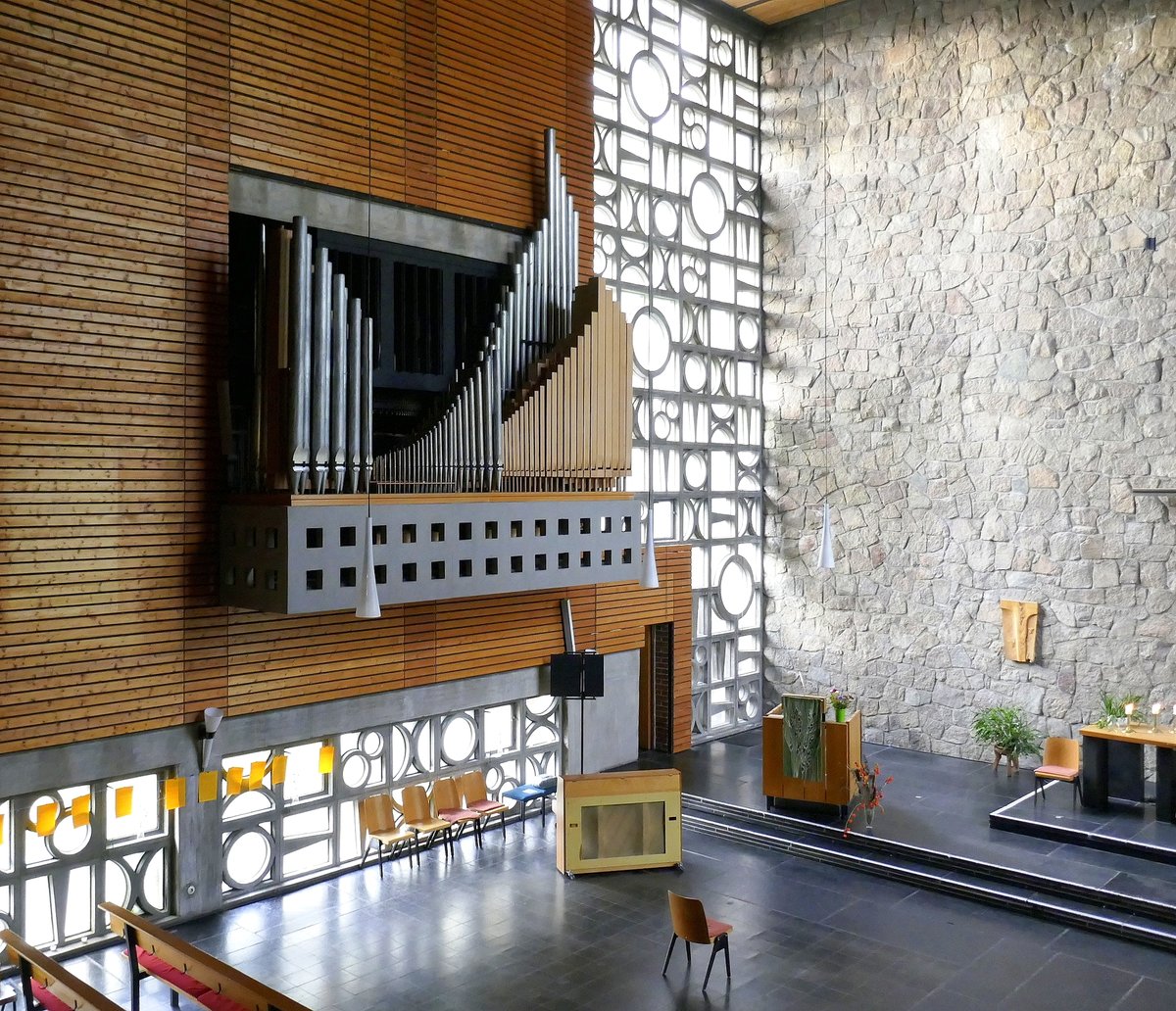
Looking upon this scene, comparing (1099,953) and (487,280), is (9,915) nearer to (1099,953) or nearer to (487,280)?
(487,280)

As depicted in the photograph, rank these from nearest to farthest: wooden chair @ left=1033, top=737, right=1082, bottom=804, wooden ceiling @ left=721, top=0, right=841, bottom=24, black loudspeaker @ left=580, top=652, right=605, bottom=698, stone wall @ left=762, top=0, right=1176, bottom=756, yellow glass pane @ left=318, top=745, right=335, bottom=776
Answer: yellow glass pane @ left=318, top=745, right=335, bottom=776
black loudspeaker @ left=580, top=652, right=605, bottom=698
wooden chair @ left=1033, top=737, right=1082, bottom=804
stone wall @ left=762, top=0, right=1176, bottom=756
wooden ceiling @ left=721, top=0, right=841, bottom=24

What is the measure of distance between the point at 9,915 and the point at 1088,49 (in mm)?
15301

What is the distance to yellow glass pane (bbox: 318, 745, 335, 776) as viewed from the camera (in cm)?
1109

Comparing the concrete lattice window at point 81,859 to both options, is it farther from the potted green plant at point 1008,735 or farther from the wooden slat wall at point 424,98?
the potted green plant at point 1008,735

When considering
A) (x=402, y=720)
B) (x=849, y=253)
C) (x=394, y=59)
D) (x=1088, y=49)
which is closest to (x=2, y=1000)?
(x=402, y=720)

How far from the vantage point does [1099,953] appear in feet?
31.3

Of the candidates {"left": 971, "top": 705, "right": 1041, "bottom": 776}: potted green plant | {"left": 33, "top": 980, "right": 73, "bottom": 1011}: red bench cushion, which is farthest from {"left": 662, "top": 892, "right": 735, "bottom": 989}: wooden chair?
{"left": 971, "top": 705, "right": 1041, "bottom": 776}: potted green plant

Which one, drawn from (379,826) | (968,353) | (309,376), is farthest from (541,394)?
(968,353)

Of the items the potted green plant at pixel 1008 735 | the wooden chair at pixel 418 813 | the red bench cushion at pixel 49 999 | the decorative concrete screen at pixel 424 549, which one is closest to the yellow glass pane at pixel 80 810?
the red bench cushion at pixel 49 999

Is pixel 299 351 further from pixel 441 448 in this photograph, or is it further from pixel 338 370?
pixel 441 448

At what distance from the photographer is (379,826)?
11.3 m

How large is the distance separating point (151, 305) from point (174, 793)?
14.3 feet

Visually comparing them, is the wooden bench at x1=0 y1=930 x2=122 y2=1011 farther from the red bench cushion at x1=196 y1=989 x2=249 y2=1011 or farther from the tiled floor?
the tiled floor

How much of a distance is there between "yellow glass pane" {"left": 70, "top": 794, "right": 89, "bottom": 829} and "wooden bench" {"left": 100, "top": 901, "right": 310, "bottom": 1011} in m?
0.81
